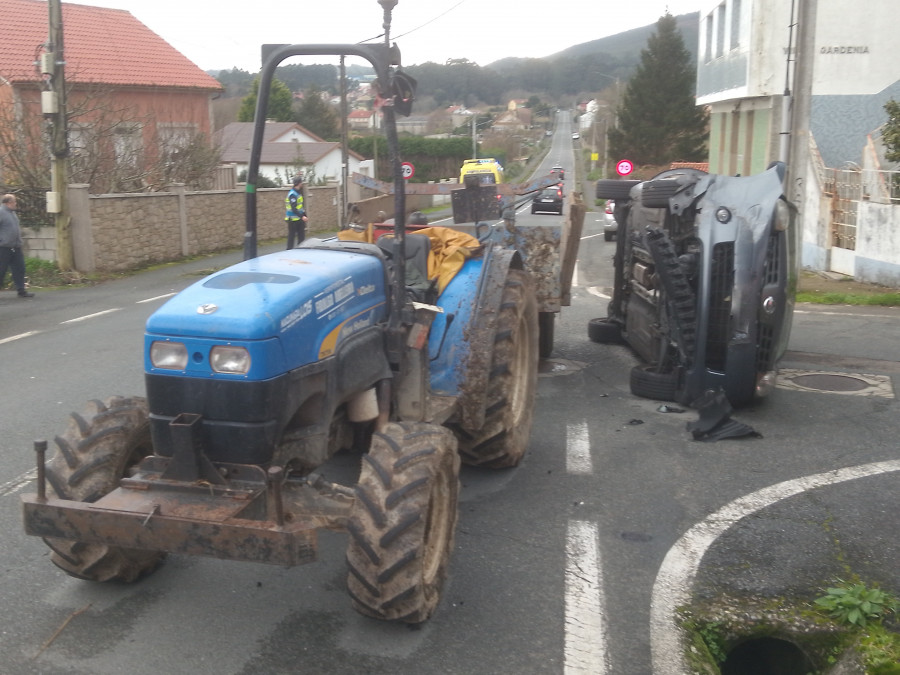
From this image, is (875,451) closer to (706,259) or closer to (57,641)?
(706,259)

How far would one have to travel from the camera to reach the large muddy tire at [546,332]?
31.2 feet

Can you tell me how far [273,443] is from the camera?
13.7 ft

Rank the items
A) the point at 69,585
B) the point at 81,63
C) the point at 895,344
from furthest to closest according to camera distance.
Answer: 1. the point at 81,63
2. the point at 895,344
3. the point at 69,585

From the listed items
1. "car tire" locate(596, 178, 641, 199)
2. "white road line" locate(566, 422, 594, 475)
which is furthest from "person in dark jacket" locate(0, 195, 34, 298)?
"white road line" locate(566, 422, 594, 475)

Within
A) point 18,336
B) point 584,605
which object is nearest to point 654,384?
point 584,605

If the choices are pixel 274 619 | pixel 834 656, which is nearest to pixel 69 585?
pixel 274 619

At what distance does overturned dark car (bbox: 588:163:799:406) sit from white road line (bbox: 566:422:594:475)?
1.08 meters

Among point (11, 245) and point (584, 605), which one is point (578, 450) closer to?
point (584, 605)

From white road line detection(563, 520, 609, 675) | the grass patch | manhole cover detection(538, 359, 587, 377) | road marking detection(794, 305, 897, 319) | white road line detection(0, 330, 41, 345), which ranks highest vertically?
the grass patch

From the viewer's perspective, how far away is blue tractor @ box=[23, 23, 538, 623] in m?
3.94

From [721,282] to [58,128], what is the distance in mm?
13480

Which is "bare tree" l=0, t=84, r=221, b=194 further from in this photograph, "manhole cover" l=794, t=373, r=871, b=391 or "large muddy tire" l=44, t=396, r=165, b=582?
"large muddy tire" l=44, t=396, r=165, b=582

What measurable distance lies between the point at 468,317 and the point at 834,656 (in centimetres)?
287

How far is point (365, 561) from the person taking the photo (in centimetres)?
393
